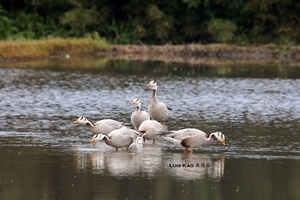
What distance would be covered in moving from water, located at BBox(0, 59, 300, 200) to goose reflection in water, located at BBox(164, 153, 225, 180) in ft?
0.05

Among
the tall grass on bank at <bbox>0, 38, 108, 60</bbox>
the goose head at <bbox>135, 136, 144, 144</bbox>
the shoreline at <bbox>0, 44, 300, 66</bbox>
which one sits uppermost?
the goose head at <bbox>135, 136, 144, 144</bbox>

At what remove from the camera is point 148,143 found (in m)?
16.9

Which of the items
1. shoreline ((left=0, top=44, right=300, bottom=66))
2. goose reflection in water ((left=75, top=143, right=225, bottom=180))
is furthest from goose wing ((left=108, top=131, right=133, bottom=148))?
shoreline ((left=0, top=44, right=300, bottom=66))

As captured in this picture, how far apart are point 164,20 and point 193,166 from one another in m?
35.8

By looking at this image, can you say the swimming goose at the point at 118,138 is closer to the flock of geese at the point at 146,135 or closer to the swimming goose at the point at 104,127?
the flock of geese at the point at 146,135

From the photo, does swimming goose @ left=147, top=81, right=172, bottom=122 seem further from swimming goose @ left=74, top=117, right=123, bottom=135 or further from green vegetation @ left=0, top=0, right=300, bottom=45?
green vegetation @ left=0, top=0, right=300, bottom=45

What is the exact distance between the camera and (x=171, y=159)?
590 inches

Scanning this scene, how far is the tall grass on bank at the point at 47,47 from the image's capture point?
39.6 meters

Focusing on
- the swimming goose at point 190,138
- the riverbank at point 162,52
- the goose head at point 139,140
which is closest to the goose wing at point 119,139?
the swimming goose at point 190,138

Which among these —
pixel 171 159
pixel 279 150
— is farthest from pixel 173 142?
pixel 279 150

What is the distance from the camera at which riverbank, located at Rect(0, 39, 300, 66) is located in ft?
137

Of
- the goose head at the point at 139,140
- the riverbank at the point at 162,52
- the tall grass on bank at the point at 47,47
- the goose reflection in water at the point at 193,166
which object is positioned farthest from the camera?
the riverbank at the point at 162,52

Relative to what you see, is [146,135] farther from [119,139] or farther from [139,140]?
[119,139]

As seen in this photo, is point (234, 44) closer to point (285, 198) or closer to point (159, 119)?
point (159, 119)
